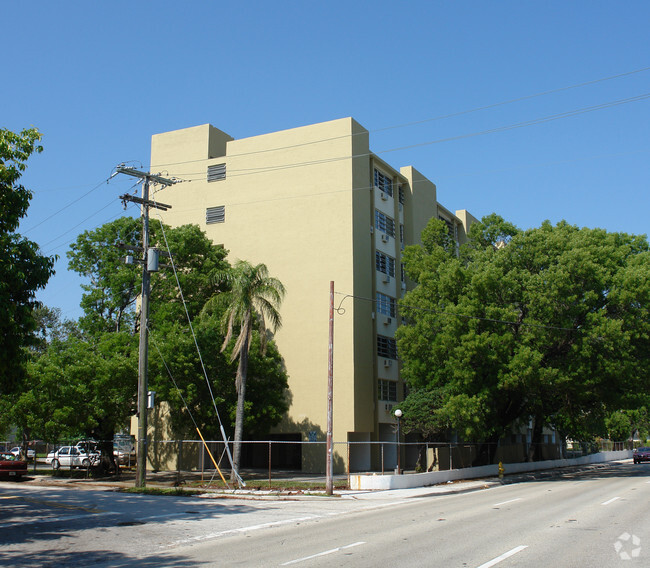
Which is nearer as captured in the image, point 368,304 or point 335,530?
point 335,530

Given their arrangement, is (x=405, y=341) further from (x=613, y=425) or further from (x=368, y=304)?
(x=613, y=425)

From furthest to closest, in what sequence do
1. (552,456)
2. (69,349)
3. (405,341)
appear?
(552,456), (405,341), (69,349)

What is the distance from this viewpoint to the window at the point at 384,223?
41.7 meters

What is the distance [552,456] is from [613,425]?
19.2 metres

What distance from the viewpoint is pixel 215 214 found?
4306 centimetres

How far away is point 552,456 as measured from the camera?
184ft

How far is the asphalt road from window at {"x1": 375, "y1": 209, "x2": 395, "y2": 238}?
22505 mm

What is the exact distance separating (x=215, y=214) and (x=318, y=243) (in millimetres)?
8611

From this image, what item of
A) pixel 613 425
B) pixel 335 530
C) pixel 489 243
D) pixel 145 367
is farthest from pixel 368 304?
pixel 613 425

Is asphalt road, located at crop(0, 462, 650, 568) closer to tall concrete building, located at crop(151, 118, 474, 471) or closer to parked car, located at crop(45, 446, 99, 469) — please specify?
tall concrete building, located at crop(151, 118, 474, 471)

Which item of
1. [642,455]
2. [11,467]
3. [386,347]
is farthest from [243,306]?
[642,455]

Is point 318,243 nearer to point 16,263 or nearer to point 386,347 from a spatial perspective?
point 386,347

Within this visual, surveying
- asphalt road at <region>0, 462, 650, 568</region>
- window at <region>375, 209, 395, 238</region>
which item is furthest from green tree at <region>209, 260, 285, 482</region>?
window at <region>375, 209, 395, 238</region>

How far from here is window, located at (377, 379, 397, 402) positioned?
39469mm
